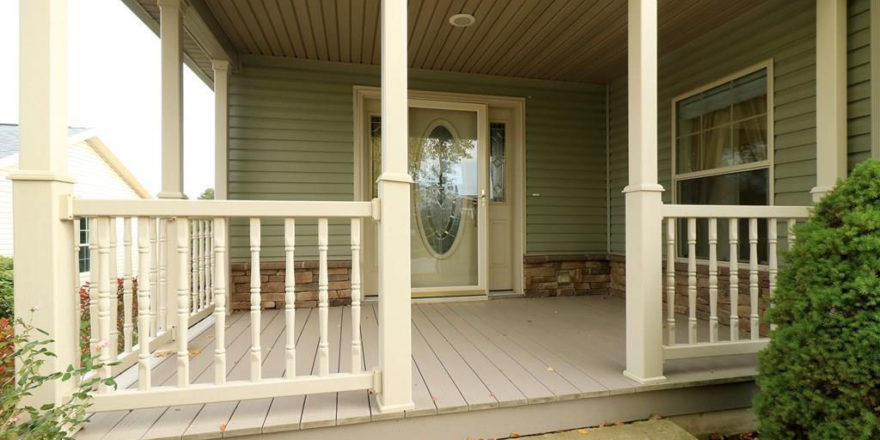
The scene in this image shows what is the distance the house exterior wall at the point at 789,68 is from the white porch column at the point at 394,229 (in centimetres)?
255

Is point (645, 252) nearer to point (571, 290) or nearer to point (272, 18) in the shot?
point (571, 290)

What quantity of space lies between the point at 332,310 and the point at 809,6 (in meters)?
4.20

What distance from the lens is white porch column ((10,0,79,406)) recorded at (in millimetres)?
1532

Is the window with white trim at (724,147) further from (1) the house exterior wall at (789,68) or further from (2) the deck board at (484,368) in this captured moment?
(2) the deck board at (484,368)

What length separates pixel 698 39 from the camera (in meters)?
3.51

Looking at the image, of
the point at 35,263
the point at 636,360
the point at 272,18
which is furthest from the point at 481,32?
the point at 35,263

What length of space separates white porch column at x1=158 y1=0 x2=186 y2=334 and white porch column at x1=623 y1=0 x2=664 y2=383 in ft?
9.12

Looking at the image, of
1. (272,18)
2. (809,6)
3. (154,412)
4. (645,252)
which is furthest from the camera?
(272,18)

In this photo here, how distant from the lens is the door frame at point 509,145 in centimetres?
411

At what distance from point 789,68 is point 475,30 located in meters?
2.22

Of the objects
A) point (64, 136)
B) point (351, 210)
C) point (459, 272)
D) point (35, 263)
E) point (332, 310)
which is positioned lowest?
point (332, 310)

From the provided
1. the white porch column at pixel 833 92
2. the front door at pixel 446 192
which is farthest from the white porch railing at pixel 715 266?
the front door at pixel 446 192

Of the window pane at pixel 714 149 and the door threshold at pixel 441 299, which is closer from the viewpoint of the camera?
the window pane at pixel 714 149

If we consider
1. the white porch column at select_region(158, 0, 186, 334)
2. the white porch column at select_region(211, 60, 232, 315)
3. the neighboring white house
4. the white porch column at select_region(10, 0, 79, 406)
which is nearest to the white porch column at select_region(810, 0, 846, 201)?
the white porch column at select_region(10, 0, 79, 406)
